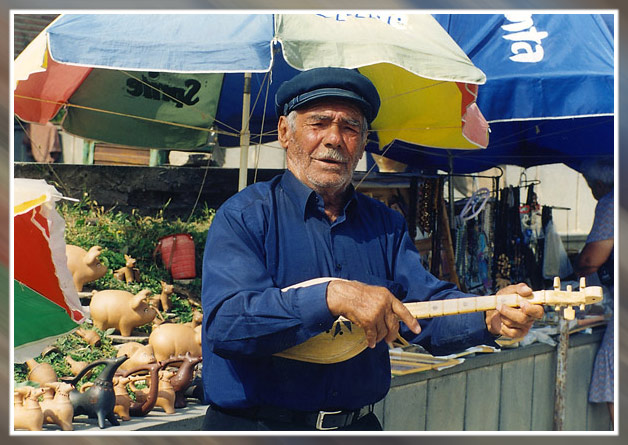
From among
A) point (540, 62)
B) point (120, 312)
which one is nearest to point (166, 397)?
point (120, 312)

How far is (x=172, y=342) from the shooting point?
3.99 metres

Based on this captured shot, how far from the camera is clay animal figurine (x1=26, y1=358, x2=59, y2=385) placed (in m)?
3.52

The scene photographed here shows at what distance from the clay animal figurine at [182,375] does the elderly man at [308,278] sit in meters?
1.35

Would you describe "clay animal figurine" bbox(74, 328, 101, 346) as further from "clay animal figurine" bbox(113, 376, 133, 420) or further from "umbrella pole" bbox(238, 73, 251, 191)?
"umbrella pole" bbox(238, 73, 251, 191)

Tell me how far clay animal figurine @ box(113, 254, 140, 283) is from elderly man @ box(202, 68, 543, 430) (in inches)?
104

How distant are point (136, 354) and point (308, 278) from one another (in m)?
1.82

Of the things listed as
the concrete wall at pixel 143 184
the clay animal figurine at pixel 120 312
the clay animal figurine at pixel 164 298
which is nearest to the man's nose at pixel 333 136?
the clay animal figurine at pixel 120 312

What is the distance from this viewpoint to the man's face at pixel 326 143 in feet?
7.77

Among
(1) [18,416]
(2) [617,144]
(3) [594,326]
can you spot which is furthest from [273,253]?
(3) [594,326]

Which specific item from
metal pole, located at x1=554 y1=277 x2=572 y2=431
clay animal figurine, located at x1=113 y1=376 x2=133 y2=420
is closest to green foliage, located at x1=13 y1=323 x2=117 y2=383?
clay animal figurine, located at x1=113 y1=376 x2=133 y2=420

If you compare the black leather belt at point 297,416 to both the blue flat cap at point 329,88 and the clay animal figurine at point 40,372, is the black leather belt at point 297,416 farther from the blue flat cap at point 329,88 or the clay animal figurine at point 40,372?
the clay animal figurine at point 40,372

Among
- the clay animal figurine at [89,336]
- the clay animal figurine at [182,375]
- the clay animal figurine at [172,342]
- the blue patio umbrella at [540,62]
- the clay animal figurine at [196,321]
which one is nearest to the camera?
the clay animal figurine at [182,375]

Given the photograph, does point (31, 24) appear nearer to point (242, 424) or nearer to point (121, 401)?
point (121, 401)

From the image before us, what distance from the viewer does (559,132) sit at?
6203 mm
